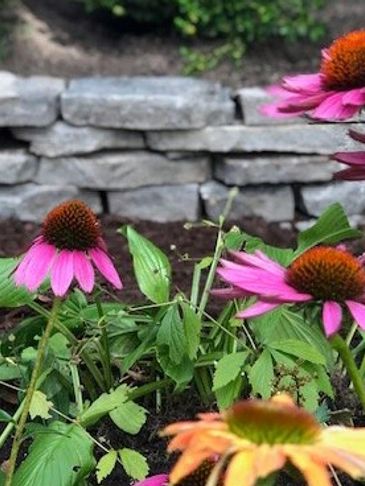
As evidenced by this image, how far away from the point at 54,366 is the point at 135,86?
2.71 meters

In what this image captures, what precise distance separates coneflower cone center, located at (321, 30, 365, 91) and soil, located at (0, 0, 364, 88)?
3.35 metres

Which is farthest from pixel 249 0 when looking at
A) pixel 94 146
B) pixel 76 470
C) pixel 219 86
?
pixel 76 470

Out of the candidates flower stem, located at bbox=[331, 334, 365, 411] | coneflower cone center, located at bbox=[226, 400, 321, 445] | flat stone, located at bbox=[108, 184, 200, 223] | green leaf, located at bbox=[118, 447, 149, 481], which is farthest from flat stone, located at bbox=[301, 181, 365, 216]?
coneflower cone center, located at bbox=[226, 400, 321, 445]

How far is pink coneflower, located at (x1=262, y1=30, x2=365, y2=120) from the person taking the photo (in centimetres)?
150

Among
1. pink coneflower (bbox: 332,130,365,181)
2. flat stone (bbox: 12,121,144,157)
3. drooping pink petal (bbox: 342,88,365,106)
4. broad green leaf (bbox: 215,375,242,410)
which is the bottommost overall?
flat stone (bbox: 12,121,144,157)

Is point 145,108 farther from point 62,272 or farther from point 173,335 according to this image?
point 62,272

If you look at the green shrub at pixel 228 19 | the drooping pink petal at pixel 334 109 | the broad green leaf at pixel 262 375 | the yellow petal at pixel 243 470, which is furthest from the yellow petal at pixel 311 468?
the green shrub at pixel 228 19

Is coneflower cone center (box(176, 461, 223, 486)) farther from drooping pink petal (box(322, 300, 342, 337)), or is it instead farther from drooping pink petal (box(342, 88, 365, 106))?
drooping pink petal (box(342, 88, 365, 106))

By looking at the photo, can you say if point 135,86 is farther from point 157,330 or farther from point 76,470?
point 76,470

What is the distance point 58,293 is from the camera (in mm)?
1617

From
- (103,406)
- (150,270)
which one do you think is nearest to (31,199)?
(150,270)

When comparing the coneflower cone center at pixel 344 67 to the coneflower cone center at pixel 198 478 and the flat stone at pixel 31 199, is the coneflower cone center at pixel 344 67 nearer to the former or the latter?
the coneflower cone center at pixel 198 478

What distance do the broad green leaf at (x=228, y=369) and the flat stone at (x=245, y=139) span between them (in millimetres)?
2808

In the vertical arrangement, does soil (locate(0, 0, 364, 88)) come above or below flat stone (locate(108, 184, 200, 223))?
above
